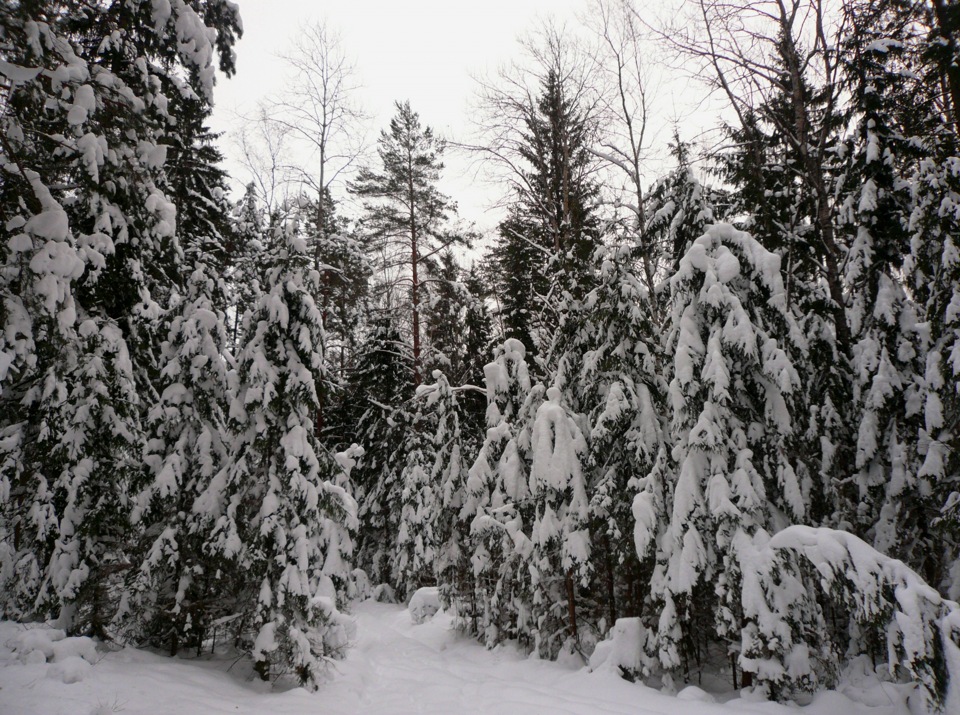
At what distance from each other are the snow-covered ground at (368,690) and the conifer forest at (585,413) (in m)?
0.42

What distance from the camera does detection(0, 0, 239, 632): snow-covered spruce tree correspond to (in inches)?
198

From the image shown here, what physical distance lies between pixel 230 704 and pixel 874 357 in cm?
1171

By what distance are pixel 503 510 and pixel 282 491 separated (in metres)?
4.51

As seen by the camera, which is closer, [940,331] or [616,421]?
[940,331]

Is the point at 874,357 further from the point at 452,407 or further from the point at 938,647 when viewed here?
the point at 452,407

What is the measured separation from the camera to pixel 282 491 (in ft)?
29.3

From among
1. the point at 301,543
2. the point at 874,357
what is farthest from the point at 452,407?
the point at 874,357

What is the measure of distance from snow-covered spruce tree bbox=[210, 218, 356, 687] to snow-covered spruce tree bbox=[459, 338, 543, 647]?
329 cm

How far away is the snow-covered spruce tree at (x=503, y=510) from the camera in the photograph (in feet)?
35.6

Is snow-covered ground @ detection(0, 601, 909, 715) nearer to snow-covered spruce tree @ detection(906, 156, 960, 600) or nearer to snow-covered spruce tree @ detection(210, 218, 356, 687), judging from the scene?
snow-covered spruce tree @ detection(210, 218, 356, 687)

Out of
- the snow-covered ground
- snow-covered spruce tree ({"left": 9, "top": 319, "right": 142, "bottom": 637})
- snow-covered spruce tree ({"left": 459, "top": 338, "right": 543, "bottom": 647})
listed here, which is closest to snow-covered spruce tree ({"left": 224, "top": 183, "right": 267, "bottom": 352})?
snow-covered spruce tree ({"left": 9, "top": 319, "right": 142, "bottom": 637})

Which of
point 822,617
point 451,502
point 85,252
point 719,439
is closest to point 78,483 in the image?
point 85,252

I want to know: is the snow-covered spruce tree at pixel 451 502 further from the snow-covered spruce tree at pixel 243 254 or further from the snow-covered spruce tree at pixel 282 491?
the snow-covered spruce tree at pixel 243 254

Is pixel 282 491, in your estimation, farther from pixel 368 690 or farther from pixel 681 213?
pixel 681 213
